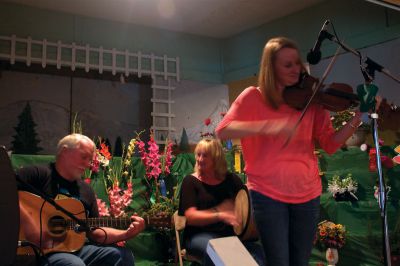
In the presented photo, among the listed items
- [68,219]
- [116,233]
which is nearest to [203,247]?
[116,233]

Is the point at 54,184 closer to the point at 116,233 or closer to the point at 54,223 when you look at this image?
the point at 54,223

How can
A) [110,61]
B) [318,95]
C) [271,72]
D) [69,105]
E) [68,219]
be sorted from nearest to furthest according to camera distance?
1. [271,72]
2. [318,95]
3. [68,219]
4. [69,105]
5. [110,61]

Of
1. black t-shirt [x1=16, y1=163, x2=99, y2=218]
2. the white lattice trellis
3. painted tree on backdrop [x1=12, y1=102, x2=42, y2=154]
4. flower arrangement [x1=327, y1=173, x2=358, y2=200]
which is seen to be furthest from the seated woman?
the white lattice trellis

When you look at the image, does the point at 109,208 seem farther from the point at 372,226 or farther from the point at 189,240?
the point at 372,226

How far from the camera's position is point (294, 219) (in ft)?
5.18

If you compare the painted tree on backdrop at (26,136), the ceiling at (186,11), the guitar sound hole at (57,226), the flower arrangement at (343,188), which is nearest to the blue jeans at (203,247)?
the guitar sound hole at (57,226)

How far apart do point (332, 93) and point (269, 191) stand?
57 centimetres

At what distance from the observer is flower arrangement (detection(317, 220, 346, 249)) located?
364 cm

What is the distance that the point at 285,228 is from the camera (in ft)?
5.08

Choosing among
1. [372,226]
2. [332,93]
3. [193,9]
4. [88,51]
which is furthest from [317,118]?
[88,51]

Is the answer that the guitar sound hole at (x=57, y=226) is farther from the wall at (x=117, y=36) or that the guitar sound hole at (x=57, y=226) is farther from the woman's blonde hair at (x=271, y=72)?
the wall at (x=117, y=36)

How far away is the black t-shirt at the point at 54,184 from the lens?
265 cm

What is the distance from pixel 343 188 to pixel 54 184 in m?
2.57

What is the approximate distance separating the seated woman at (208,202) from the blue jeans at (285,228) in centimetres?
106
